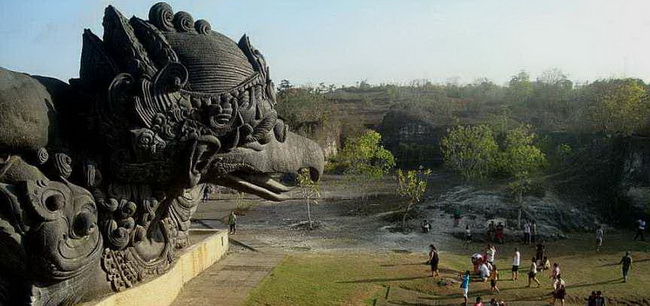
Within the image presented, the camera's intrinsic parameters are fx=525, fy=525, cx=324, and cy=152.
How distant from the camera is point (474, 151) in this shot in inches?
1200

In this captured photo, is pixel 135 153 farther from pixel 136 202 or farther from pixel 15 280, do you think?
pixel 15 280

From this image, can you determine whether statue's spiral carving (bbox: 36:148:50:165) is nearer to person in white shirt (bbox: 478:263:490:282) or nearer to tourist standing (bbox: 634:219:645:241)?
person in white shirt (bbox: 478:263:490:282)

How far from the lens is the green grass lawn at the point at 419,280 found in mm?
10484

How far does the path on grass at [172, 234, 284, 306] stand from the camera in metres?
9.03

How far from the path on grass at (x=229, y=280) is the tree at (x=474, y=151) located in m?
19.9

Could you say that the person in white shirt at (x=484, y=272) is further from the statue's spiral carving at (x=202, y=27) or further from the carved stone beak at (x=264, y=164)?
the statue's spiral carving at (x=202, y=27)

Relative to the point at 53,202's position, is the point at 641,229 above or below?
below

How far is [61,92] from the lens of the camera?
6207 mm

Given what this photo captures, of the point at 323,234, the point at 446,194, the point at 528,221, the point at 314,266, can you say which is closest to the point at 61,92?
the point at 314,266

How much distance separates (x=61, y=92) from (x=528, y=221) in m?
21.2

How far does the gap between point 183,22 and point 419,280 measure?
957cm

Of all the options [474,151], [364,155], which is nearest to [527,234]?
[364,155]

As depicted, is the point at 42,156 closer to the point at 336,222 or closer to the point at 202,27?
the point at 202,27

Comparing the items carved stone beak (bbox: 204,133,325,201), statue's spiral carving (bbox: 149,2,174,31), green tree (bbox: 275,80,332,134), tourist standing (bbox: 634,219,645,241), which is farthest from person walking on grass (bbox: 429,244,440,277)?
green tree (bbox: 275,80,332,134)
